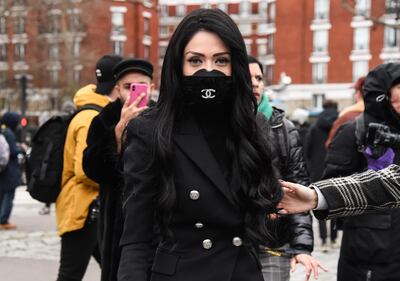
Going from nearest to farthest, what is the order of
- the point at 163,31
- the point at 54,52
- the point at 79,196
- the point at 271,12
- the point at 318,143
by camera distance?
1. the point at 79,196
2. the point at 318,143
3. the point at 54,52
4. the point at 271,12
5. the point at 163,31

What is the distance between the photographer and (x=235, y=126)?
2.75m

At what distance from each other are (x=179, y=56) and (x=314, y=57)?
61220 millimetres

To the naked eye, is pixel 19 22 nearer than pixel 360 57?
Yes

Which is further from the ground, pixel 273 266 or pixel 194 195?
pixel 194 195

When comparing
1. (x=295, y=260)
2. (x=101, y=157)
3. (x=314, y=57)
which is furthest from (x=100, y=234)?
(x=314, y=57)

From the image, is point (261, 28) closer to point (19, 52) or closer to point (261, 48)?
point (261, 48)

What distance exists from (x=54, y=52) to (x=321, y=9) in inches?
945

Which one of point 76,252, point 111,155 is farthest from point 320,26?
point 111,155

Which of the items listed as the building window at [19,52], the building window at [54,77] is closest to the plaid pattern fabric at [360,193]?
the building window at [54,77]

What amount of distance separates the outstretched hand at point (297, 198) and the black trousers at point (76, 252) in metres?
2.81

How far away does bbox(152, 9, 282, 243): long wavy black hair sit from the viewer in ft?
8.77

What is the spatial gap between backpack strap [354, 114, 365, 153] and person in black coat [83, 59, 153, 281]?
137 cm

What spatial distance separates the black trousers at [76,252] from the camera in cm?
514

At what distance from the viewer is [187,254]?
265cm
